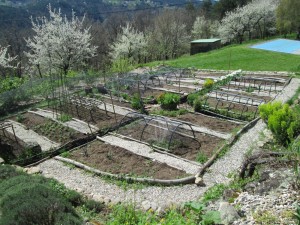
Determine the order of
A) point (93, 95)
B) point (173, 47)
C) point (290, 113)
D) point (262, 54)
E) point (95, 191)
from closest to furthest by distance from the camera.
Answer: point (95, 191) → point (290, 113) → point (93, 95) → point (262, 54) → point (173, 47)

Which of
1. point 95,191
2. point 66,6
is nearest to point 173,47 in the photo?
point 95,191

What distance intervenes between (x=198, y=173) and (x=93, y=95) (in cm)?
1067

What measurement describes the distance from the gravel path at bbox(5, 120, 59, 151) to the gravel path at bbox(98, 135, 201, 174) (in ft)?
6.59

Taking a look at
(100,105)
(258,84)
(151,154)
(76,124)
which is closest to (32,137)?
(76,124)

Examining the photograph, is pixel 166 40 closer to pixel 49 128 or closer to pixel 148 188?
pixel 49 128

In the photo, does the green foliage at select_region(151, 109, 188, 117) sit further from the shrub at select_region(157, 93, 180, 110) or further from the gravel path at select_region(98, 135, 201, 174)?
the gravel path at select_region(98, 135, 201, 174)

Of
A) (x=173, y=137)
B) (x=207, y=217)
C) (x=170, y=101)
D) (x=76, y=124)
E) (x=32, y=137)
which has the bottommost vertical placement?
(x=32, y=137)

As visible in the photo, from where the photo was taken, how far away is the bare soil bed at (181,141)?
32.9ft

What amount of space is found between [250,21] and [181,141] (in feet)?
122

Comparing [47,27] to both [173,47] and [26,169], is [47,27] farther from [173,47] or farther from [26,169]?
[173,47]

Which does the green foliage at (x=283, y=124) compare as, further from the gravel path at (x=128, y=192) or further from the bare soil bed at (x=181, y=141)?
the gravel path at (x=128, y=192)

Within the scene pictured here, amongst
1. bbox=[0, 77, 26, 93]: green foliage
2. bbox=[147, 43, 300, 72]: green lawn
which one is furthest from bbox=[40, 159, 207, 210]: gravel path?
bbox=[147, 43, 300, 72]: green lawn

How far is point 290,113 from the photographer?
367 inches

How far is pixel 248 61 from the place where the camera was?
84.7ft
